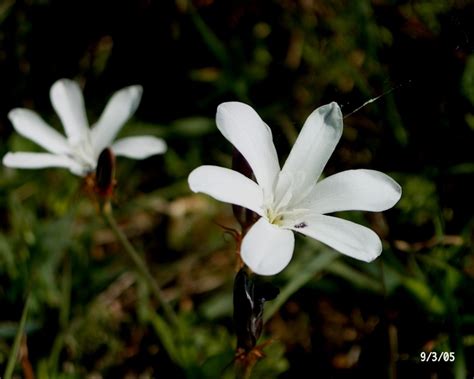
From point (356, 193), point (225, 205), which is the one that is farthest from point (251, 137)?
point (225, 205)

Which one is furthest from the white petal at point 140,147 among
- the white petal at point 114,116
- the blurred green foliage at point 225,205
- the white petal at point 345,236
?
the white petal at point 345,236

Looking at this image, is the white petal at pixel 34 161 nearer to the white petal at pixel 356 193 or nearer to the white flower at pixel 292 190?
the white flower at pixel 292 190

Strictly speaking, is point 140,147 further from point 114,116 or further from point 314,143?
point 314,143

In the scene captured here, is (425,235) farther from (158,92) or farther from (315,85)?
(158,92)

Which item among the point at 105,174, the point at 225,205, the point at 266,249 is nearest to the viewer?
the point at 266,249
